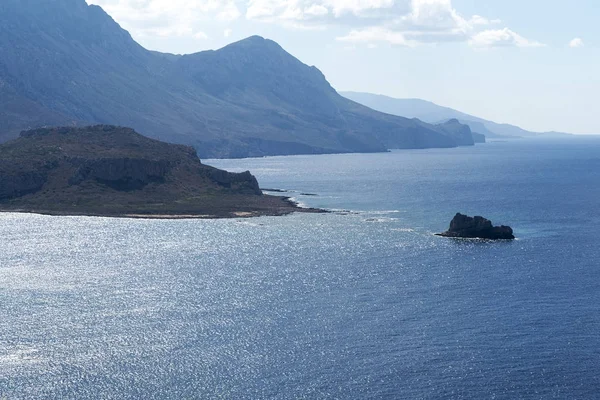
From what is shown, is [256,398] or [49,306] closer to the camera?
[256,398]

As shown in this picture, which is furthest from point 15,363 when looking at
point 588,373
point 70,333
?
point 588,373

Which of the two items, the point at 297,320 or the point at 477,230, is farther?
the point at 477,230

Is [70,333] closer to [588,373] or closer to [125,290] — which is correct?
[125,290]

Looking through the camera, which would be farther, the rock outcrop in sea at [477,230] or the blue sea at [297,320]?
the rock outcrop in sea at [477,230]

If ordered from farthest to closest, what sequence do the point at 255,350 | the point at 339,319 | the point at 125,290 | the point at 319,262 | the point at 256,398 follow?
the point at 319,262 < the point at 125,290 < the point at 339,319 < the point at 255,350 < the point at 256,398

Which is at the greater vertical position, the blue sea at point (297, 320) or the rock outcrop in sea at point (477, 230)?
the rock outcrop in sea at point (477, 230)
